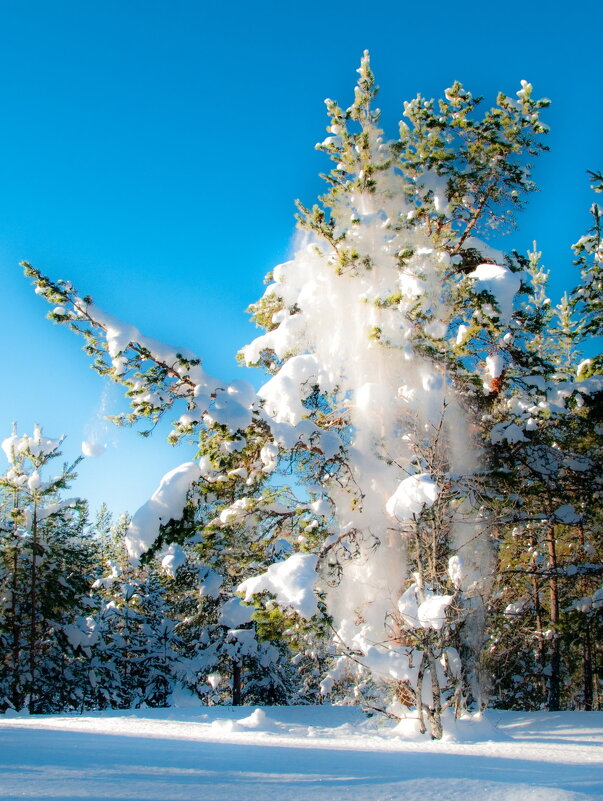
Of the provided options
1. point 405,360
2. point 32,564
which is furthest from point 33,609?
point 405,360

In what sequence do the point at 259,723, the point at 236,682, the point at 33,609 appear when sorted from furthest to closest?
the point at 236,682
the point at 33,609
the point at 259,723

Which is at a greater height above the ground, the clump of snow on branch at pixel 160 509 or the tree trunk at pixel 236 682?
the clump of snow on branch at pixel 160 509

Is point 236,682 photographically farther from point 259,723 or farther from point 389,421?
point 389,421

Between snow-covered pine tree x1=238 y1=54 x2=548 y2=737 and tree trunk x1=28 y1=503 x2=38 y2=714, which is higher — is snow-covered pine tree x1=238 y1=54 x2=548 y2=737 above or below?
above

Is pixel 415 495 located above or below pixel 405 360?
below

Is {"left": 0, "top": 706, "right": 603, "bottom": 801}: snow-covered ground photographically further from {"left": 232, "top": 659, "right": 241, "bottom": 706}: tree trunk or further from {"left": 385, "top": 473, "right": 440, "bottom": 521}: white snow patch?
{"left": 232, "top": 659, "right": 241, "bottom": 706}: tree trunk

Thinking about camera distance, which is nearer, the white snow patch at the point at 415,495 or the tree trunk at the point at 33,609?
the white snow patch at the point at 415,495

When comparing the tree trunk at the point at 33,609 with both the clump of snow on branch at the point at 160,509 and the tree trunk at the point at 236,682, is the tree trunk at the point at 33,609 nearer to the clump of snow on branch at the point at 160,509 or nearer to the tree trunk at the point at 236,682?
the tree trunk at the point at 236,682

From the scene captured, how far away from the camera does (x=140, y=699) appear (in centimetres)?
2516

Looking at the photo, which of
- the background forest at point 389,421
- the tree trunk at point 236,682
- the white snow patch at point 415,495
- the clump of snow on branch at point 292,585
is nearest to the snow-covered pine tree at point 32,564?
A: the tree trunk at point 236,682

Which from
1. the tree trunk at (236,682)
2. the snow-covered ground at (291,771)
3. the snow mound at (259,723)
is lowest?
the tree trunk at (236,682)

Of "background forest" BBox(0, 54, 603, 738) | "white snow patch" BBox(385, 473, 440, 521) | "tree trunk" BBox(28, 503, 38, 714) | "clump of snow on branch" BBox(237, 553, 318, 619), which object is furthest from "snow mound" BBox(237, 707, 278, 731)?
"tree trunk" BBox(28, 503, 38, 714)

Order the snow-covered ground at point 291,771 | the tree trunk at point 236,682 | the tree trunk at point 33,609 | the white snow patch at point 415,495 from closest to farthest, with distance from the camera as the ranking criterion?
the snow-covered ground at point 291,771 < the white snow patch at point 415,495 < the tree trunk at point 33,609 < the tree trunk at point 236,682

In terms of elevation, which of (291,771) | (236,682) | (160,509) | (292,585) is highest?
(160,509)
